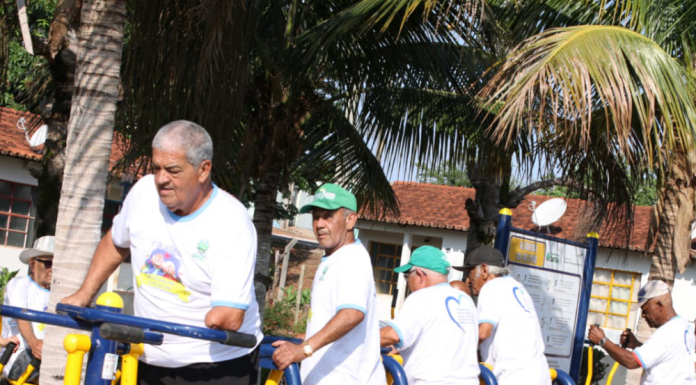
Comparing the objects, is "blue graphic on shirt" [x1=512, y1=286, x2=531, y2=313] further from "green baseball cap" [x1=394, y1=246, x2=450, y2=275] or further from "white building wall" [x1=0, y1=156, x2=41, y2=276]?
"white building wall" [x1=0, y1=156, x2=41, y2=276]

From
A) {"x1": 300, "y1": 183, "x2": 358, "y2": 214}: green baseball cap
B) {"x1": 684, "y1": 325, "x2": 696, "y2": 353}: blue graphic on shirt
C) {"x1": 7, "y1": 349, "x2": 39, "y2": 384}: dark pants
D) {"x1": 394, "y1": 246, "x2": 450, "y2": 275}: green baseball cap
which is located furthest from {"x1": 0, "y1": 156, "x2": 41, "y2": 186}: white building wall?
{"x1": 300, "y1": 183, "x2": 358, "y2": 214}: green baseball cap

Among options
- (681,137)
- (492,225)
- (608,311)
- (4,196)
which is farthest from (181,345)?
(608,311)

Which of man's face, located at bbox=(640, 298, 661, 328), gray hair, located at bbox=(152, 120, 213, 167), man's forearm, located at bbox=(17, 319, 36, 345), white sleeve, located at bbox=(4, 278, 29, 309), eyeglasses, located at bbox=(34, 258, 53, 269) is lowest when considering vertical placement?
man's forearm, located at bbox=(17, 319, 36, 345)

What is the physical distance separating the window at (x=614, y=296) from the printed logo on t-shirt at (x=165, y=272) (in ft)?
62.1

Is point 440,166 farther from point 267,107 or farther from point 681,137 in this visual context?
point 681,137

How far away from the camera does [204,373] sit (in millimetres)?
2963

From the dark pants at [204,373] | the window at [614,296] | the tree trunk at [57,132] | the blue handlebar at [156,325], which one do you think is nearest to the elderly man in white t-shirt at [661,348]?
the dark pants at [204,373]

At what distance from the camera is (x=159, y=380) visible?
119 inches

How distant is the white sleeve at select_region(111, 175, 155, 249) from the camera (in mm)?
3102

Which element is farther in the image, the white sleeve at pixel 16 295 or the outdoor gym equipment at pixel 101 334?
the white sleeve at pixel 16 295

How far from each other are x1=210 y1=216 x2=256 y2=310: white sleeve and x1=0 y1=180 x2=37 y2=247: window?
48.5 ft

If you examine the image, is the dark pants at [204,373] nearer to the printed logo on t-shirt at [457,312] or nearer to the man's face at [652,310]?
the printed logo on t-shirt at [457,312]

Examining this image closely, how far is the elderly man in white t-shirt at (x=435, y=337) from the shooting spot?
4363 millimetres

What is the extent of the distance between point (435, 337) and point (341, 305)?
112 centimetres
